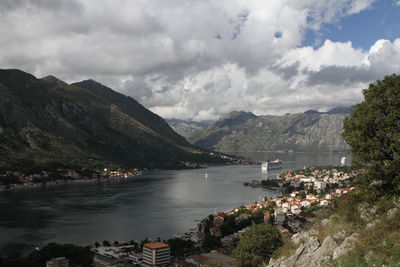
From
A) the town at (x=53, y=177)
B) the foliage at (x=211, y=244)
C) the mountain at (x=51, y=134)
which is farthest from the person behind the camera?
the mountain at (x=51, y=134)

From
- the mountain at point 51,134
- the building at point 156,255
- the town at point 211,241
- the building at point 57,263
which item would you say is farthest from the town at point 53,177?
the building at point 156,255

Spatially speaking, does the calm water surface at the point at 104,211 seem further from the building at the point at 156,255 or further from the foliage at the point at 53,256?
the building at the point at 156,255

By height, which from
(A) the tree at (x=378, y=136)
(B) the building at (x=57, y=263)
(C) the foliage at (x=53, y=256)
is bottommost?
(C) the foliage at (x=53, y=256)

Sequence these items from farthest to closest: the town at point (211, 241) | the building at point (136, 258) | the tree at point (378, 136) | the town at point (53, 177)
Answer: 1. the town at point (53, 177)
2. the building at point (136, 258)
3. the town at point (211, 241)
4. the tree at point (378, 136)

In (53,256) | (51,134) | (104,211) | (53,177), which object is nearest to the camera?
(53,256)

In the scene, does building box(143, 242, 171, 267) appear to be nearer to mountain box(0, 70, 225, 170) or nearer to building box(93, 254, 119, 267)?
building box(93, 254, 119, 267)

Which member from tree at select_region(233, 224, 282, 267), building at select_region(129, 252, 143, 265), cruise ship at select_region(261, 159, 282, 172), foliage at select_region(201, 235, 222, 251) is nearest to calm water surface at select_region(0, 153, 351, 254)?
foliage at select_region(201, 235, 222, 251)

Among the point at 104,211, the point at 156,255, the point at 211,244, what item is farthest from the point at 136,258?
the point at 104,211

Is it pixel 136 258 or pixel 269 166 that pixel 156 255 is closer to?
pixel 136 258
